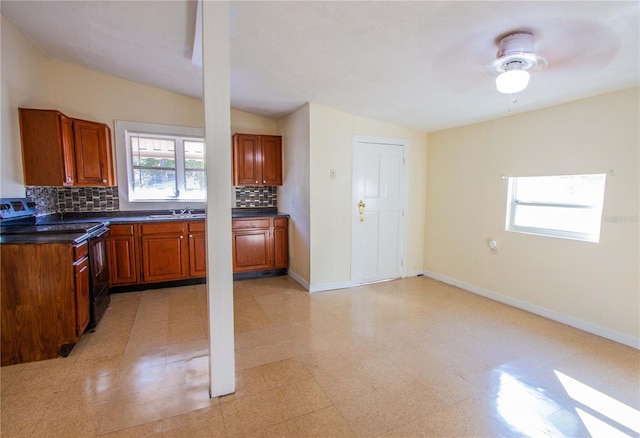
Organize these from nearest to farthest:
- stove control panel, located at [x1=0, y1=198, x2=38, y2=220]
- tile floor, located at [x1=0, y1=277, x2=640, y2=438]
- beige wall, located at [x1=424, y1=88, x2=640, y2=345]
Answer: tile floor, located at [x1=0, y1=277, x2=640, y2=438], beige wall, located at [x1=424, y1=88, x2=640, y2=345], stove control panel, located at [x1=0, y1=198, x2=38, y2=220]

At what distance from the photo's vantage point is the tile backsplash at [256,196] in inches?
185

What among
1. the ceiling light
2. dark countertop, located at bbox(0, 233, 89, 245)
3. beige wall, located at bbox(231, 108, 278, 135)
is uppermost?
beige wall, located at bbox(231, 108, 278, 135)

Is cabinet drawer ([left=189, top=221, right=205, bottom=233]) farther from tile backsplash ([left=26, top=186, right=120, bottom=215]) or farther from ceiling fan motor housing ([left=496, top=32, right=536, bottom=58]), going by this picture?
ceiling fan motor housing ([left=496, top=32, right=536, bottom=58])

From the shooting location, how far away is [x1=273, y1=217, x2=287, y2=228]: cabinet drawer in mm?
4332

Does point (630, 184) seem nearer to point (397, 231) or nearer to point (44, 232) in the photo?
point (397, 231)

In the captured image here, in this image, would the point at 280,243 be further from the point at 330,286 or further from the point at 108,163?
the point at 108,163

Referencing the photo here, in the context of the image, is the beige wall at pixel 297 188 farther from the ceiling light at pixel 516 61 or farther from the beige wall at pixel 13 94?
the beige wall at pixel 13 94

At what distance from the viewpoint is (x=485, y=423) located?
1693mm

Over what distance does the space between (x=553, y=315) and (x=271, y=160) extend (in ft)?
12.5

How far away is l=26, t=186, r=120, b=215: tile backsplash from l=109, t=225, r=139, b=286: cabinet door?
0.71 meters

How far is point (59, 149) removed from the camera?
3.16m

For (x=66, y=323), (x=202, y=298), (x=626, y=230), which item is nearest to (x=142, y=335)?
(x=66, y=323)

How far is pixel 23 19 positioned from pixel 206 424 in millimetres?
3750

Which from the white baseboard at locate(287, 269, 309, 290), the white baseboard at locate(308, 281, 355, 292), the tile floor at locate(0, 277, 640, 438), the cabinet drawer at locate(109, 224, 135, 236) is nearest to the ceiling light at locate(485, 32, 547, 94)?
the tile floor at locate(0, 277, 640, 438)
